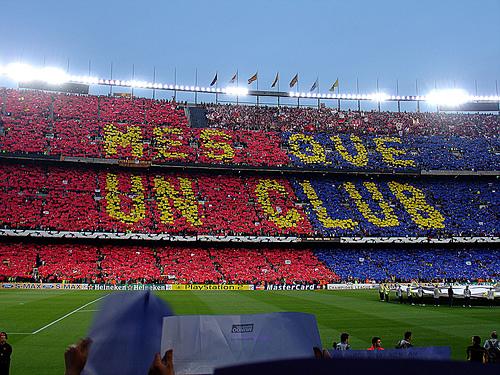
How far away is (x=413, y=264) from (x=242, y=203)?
74.8 feet

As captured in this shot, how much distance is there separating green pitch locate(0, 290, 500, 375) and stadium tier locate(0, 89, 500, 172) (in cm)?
2834

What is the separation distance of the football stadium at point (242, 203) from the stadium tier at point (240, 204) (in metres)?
0.23

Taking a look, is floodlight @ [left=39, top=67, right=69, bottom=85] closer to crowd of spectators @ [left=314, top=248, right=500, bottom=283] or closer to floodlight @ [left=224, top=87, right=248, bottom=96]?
floodlight @ [left=224, top=87, right=248, bottom=96]

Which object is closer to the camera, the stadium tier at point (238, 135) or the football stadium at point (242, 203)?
the football stadium at point (242, 203)

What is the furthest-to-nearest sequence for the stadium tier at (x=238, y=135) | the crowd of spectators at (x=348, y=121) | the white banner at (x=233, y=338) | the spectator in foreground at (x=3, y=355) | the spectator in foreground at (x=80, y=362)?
the crowd of spectators at (x=348, y=121)
the stadium tier at (x=238, y=135)
the spectator in foreground at (x=3, y=355)
the white banner at (x=233, y=338)
the spectator in foreground at (x=80, y=362)

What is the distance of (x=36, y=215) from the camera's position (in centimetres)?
5547

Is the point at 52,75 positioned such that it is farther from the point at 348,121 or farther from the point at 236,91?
the point at 348,121

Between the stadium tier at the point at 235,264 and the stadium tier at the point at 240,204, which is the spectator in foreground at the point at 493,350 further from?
the stadium tier at the point at 240,204

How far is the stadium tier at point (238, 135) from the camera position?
64500 millimetres

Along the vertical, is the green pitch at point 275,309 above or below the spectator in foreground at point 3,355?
below

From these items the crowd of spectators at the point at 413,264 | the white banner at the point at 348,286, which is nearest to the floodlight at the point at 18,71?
the crowd of spectators at the point at 413,264

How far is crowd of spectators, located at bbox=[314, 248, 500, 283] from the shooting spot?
183 ft

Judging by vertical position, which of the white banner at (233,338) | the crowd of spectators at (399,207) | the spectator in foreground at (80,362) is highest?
the crowd of spectators at (399,207)

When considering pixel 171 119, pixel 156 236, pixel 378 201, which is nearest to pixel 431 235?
pixel 378 201
